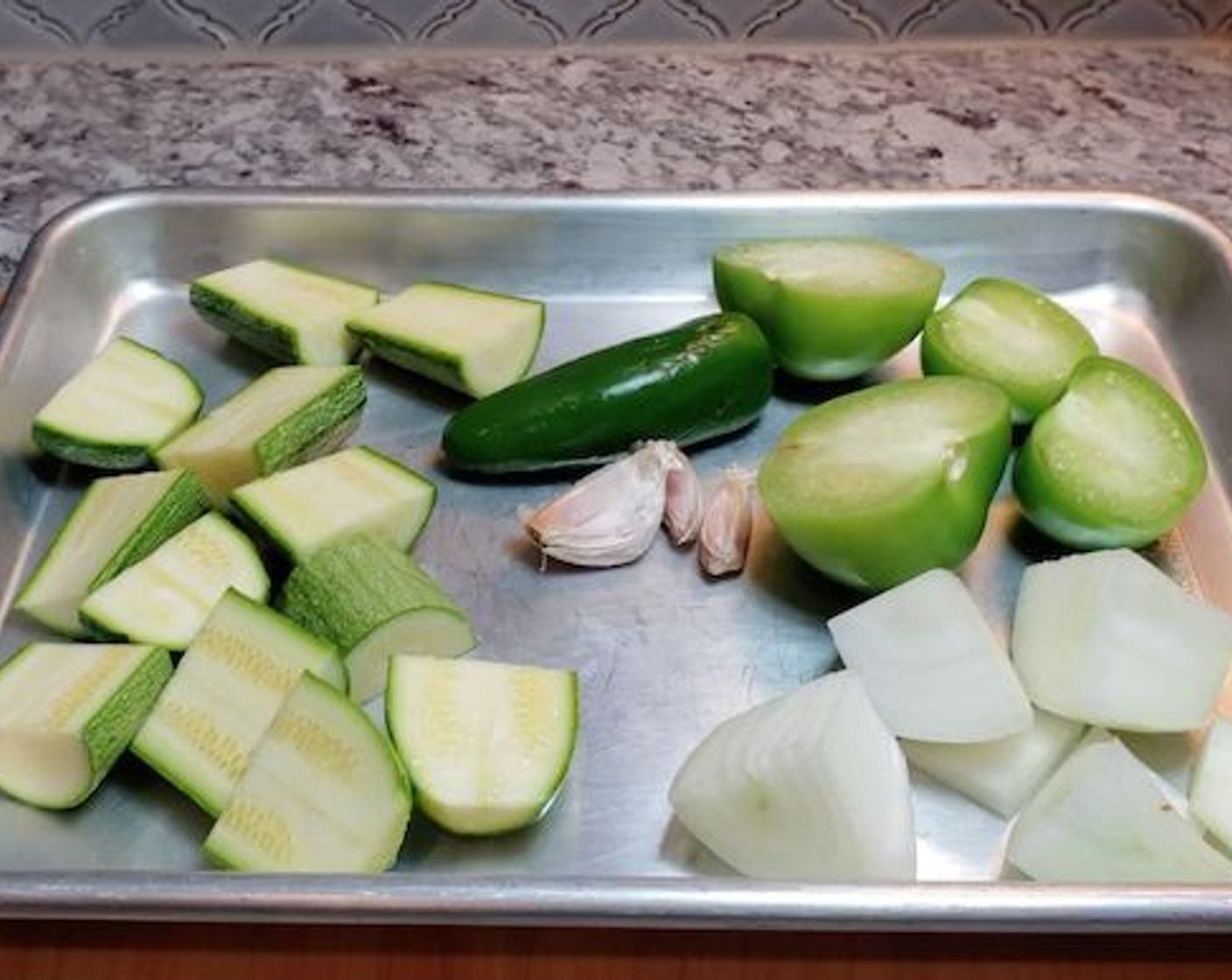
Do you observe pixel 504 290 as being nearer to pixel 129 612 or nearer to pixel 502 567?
pixel 502 567

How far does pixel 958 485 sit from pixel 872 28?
579 mm

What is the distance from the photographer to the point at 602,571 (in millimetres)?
929

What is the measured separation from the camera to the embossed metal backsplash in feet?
4.15

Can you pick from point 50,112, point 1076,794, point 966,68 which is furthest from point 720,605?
point 50,112

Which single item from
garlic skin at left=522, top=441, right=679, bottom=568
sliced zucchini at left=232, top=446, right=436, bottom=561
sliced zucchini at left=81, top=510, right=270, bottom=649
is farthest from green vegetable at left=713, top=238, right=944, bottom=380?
sliced zucchini at left=81, top=510, right=270, bottom=649

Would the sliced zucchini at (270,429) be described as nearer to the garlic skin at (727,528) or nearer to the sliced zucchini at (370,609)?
the sliced zucchini at (370,609)

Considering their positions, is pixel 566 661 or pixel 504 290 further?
pixel 504 290

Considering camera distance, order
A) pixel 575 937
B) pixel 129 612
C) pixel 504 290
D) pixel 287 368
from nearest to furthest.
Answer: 1. pixel 575 937
2. pixel 129 612
3. pixel 287 368
4. pixel 504 290

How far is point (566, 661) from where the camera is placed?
2.90 feet

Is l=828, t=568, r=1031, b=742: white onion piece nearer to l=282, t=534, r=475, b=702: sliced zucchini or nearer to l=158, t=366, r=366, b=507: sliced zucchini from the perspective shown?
l=282, t=534, r=475, b=702: sliced zucchini

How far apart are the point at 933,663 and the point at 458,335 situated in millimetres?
365

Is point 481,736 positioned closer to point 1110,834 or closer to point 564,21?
point 1110,834

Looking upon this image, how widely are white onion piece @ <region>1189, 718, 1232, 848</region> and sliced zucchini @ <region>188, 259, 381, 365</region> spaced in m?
0.56

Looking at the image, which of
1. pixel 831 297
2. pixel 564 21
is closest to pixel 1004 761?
pixel 831 297
